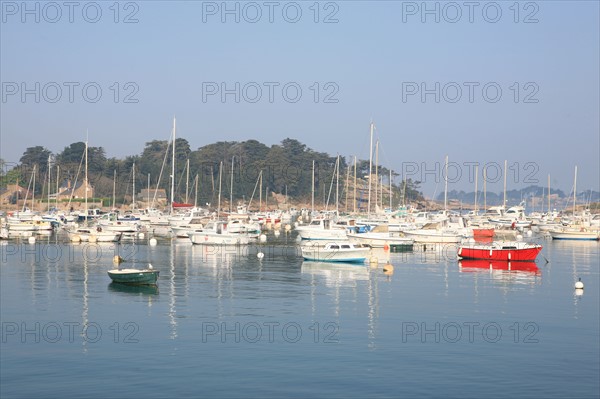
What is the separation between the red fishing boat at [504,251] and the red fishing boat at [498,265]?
0.47m

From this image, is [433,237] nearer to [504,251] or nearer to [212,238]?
[504,251]

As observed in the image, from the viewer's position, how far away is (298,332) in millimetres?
40625

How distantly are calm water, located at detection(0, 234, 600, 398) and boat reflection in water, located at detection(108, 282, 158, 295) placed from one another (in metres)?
0.20

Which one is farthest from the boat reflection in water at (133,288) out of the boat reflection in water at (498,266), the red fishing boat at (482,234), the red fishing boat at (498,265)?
the red fishing boat at (482,234)

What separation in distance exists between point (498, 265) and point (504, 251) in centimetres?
224

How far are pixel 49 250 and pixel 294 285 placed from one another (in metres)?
36.5

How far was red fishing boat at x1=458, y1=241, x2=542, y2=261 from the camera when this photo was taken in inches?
2921

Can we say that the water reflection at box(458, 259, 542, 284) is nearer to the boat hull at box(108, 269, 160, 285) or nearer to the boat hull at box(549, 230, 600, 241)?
the boat hull at box(108, 269, 160, 285)

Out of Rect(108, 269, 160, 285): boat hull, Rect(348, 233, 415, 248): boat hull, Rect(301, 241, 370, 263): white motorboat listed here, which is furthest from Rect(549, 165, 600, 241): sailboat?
Rect(108, 269, 160, 285): boat hull

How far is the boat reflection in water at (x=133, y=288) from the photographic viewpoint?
52844 mm

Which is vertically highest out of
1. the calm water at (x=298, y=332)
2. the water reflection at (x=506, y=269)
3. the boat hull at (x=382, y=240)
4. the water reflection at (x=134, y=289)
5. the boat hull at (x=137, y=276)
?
the boat hull at (x=382, y=240)

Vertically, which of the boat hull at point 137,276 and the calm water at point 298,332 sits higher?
the boat hull at point 137,276

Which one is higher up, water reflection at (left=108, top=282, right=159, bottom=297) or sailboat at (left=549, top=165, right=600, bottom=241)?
sailboat at (left=549, top=165, right=600, bottom=241)

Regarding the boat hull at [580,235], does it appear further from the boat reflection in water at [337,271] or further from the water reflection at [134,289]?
the water reflection at [134,289]
